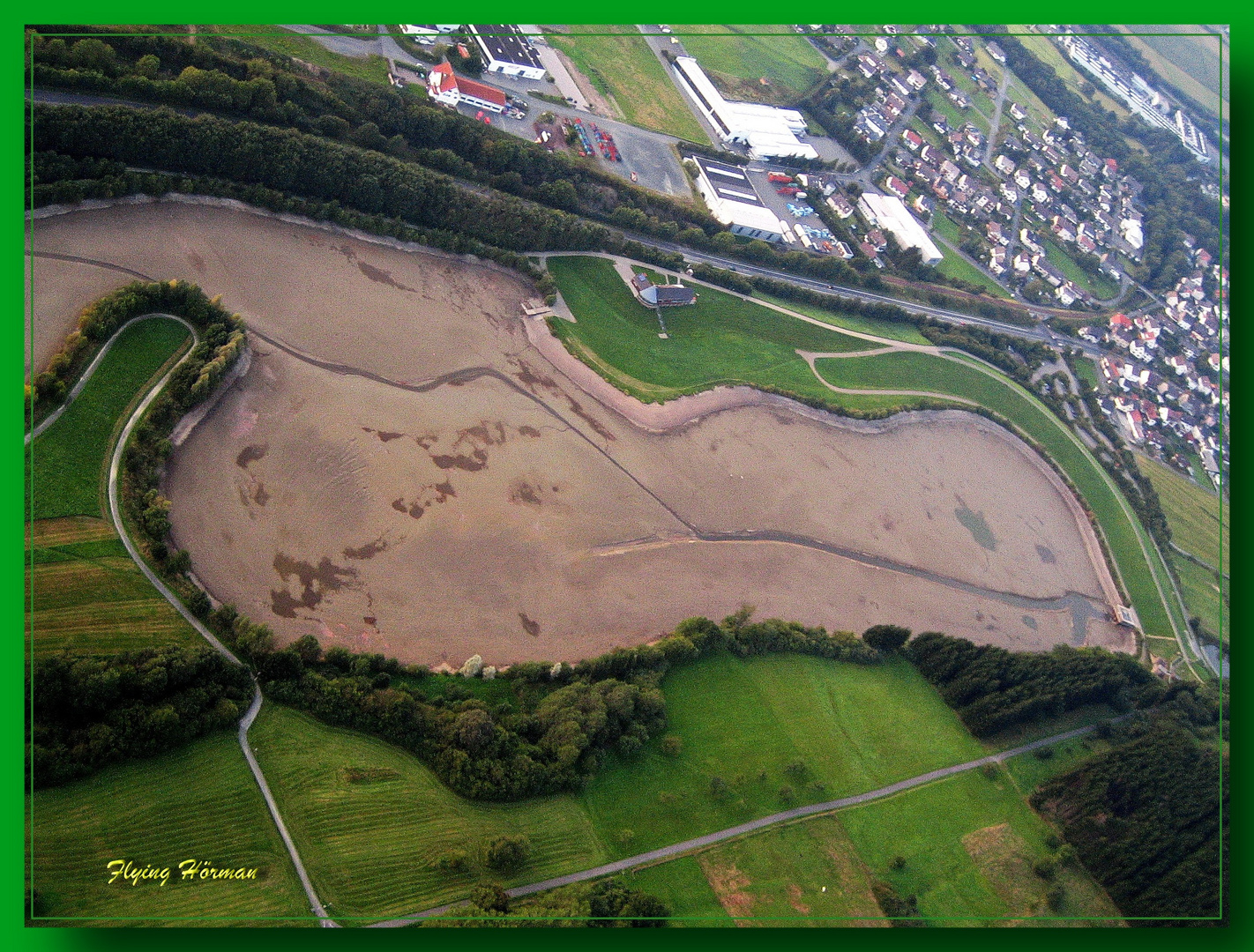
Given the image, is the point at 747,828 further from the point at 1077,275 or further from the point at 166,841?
the point at 1077,275

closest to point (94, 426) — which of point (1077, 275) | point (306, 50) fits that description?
point (306, 50)

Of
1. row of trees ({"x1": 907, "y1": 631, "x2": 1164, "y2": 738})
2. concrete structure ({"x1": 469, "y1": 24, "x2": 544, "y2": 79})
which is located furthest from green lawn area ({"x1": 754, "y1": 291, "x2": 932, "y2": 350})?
row of trees ({"x1": 907, "y1": 631, "x2": 1164, "y2": 738})

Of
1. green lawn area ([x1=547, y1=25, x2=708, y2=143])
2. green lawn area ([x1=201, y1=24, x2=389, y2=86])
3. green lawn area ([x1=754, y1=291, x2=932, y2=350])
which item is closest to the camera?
green lawn area ([x1=201, y1=24, x2=389, y2=86])

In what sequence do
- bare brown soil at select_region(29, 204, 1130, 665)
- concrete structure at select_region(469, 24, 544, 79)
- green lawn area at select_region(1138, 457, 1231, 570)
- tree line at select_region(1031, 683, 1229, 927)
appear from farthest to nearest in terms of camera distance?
concrete structure at select_region(469, 24, 544, 79) → green lawn area at select_region(1138, 457, 1231, 570) → bare brown soil at select_region(29, 204, 1130, 665) → tree line at select_region(1031, 683, 1229, 927)

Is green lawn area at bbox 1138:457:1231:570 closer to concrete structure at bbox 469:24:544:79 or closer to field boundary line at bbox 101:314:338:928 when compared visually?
field boundary line at bbox 101:314:338:928

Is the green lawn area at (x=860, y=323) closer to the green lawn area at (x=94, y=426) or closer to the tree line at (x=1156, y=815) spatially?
the tree line at (x=1156, y=815)

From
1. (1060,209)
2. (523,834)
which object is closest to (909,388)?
(1060,209)

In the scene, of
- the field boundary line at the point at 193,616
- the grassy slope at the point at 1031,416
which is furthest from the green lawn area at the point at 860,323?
the field boundary line at the point at 193,616
